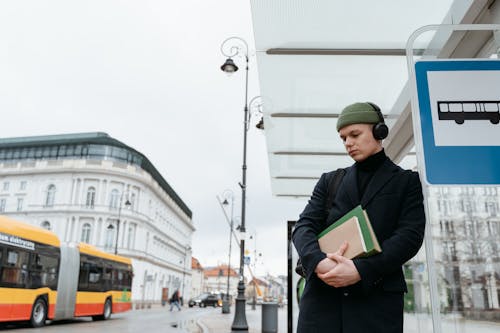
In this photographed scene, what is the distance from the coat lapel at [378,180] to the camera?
2004mm

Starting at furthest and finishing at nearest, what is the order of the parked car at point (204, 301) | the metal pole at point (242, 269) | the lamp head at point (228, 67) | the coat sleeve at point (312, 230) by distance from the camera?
1. the parked car at point (204, 301)
2. the lamp head at point (228, 67)
3. the metal pole at point (242, 269)
4. the coat sleeve at point (312, 230)

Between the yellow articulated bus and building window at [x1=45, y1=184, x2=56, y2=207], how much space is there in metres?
43.9

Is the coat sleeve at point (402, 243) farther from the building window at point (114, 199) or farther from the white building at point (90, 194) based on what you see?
the building window at point (114, 199)

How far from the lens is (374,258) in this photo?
5.89 ft

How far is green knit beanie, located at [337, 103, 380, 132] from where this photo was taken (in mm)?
2162

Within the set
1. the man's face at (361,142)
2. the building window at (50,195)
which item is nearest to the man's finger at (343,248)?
the man's face at (361,142)

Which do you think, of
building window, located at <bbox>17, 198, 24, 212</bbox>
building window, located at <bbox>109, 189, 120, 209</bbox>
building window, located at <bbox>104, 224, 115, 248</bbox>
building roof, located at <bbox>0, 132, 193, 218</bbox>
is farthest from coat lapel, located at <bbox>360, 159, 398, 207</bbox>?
building window, located at <bbox>17, 198, 24, 212</bbox>

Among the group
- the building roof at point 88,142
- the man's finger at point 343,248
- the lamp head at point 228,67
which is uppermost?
the building roof at point 88,142

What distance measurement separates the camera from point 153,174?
7325 cm

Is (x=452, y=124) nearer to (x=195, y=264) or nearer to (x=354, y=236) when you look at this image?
(x=354, y=236)

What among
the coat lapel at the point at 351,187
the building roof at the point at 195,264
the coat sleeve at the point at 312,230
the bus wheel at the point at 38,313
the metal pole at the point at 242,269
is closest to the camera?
the coat sleeve at the point at 312,230

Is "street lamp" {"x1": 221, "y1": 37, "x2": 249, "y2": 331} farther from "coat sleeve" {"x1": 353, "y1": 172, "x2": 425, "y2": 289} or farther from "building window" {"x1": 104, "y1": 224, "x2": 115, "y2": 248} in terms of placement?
"building window" {"x1": 104, "y1": 224, "x2": 115, "y2": 248}

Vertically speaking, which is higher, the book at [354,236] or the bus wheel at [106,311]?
the book at [354,236]

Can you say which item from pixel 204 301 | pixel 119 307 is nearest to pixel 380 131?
pixel 119 307
